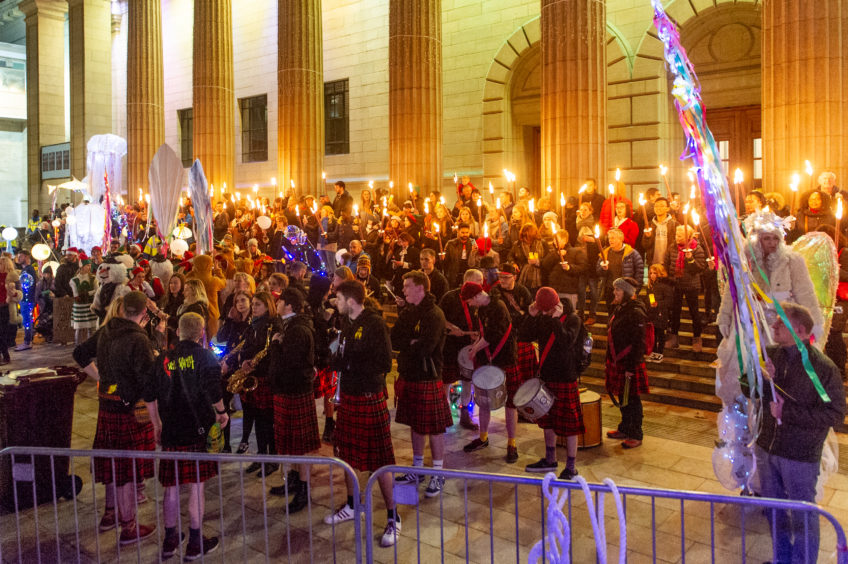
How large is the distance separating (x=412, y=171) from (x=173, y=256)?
6.19 m

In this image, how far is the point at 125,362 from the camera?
565cm

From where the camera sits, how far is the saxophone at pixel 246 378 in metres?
6.91

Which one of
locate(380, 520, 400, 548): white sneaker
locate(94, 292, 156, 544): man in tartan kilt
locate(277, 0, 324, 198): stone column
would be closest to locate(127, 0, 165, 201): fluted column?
locate(277, 0, 324, 198): stone column

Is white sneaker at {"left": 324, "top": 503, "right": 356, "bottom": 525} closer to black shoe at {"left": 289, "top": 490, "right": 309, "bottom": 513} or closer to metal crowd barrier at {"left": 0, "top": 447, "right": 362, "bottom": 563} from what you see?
metal crowd barrier at {"left": 0, "top": 447, "right": 362, "bottom": 563}

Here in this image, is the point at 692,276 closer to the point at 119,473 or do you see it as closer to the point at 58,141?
the point at 119,473

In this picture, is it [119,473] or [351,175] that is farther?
[351,175]

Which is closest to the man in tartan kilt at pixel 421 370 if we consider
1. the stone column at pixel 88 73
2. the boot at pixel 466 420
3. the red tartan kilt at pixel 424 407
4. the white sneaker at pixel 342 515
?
the red tartan kilt at pixel 424 407

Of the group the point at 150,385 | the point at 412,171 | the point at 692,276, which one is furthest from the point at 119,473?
the point at 412,171

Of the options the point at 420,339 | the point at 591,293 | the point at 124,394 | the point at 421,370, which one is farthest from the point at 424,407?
the point at 591,293

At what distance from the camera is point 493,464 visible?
7.40 meters

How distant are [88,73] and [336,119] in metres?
14.0

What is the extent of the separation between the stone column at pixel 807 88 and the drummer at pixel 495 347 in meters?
6.68

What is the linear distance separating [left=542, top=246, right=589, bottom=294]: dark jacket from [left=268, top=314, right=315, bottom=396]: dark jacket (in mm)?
5344

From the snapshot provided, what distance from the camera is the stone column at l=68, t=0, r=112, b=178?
31.8 metres
